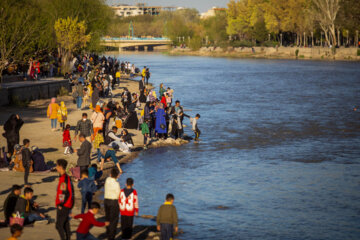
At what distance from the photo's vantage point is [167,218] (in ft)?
35.4

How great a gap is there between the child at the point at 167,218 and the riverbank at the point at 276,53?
96.8 metres

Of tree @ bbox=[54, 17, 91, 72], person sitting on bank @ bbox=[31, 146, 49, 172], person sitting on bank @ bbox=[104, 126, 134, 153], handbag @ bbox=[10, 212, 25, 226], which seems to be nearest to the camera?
handbag @ bbox=[10, 212, 25, 226]

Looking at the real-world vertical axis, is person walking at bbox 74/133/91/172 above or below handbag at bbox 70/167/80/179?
above

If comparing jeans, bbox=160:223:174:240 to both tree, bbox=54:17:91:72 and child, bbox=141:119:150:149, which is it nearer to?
child, bbox=141:119:150:149

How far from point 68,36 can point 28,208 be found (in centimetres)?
3688

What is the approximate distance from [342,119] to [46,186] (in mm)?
24568

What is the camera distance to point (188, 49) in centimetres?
17738

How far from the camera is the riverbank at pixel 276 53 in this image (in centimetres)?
10569

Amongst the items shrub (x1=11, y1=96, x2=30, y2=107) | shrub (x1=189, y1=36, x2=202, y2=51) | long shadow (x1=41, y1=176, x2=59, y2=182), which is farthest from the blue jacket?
shrub (x1=189, y1=36, x2=202, y2=51)

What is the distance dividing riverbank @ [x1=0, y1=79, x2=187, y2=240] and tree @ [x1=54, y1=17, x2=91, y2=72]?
1478 centimetres

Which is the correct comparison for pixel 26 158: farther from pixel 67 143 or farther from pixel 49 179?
pixel 67 143

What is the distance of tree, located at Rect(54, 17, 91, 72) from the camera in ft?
157

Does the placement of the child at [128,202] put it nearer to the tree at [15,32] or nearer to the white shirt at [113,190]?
the white shirt at [113,190]

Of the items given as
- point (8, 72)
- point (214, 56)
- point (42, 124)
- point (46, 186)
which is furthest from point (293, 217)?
point (214, 56)
